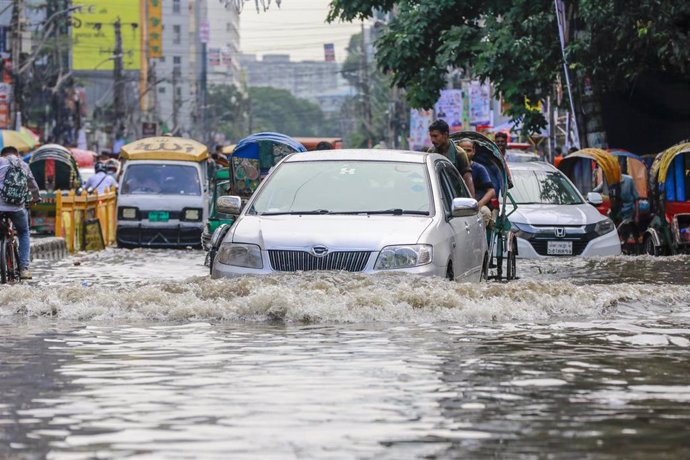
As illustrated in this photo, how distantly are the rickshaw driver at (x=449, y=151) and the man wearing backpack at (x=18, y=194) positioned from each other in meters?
5.54

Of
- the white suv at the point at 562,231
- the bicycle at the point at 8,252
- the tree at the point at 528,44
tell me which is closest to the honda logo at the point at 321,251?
the bicycle at the point at 8,252

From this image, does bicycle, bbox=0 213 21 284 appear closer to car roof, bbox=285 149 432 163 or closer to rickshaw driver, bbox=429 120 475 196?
rickshaw driver, bbox=429 120 475 196

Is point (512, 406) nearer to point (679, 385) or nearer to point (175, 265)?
point (679, 385)

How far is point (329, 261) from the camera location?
12383mm

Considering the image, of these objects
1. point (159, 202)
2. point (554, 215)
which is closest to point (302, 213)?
point (554, 215)

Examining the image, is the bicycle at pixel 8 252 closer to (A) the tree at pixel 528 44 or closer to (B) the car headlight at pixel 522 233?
(B) the car headlight at pixel 522 233

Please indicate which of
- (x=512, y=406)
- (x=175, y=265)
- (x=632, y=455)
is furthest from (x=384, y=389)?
(x=175, y=265)

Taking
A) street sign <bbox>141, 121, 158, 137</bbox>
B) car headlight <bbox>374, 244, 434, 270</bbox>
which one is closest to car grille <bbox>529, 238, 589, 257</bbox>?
car headlight <bbox>374, 244, 434, 270</bbox>

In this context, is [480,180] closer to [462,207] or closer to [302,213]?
[462,207]

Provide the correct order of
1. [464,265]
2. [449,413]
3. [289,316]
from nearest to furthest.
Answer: [449,413], [289,316], [464,265]

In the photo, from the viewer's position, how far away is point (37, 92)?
94188mm

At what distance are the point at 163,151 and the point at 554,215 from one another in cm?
1437

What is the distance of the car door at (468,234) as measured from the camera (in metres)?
14.0

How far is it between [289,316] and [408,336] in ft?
5.25
